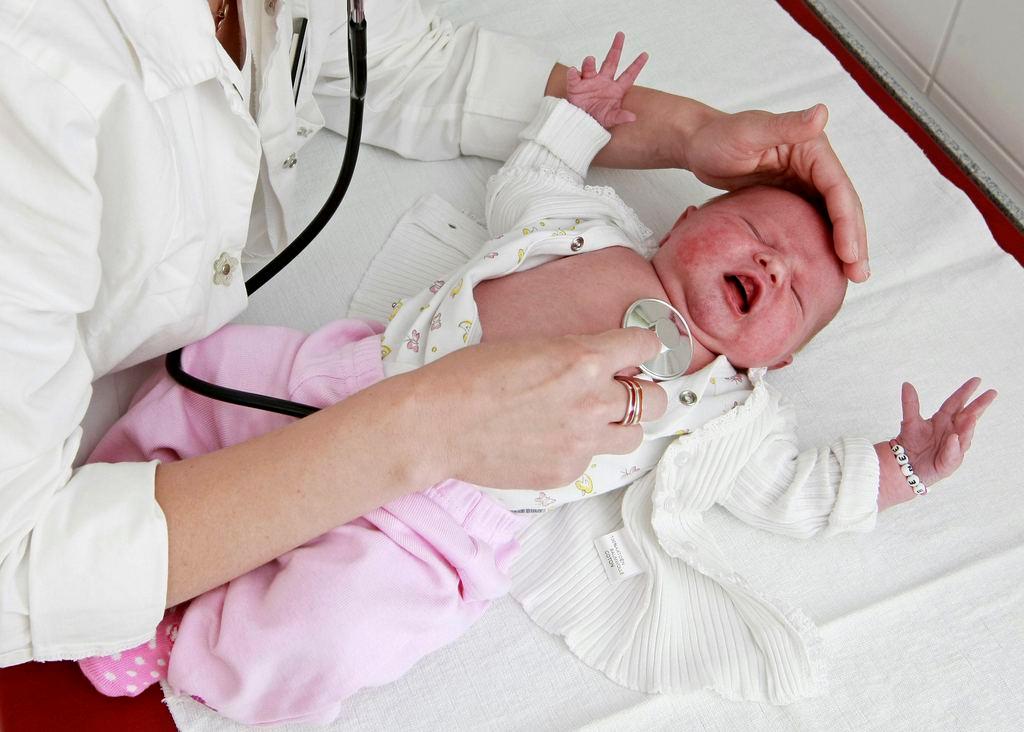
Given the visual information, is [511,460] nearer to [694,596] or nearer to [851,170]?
[694,596]

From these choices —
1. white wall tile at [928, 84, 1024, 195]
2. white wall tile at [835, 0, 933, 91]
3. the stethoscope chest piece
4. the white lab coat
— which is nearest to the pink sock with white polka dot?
the white lab coat

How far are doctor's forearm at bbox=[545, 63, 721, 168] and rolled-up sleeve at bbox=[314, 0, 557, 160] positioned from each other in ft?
0.24

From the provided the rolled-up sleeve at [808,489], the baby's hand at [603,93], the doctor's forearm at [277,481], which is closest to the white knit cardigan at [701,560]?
the rolled-up sleeve at [808,489]

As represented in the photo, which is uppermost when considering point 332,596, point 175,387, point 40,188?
point 40,188

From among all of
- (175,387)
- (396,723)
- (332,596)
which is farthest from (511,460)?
(175,387)

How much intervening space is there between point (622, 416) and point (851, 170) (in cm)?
94

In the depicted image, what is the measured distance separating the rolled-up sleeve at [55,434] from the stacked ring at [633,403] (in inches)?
18.8

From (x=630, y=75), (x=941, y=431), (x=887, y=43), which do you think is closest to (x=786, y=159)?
(x=630, y=75)

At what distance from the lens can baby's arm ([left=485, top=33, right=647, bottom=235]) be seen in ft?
4.91

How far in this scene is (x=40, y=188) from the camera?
2.67 feet

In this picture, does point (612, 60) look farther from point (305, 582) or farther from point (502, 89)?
point (305, 582)

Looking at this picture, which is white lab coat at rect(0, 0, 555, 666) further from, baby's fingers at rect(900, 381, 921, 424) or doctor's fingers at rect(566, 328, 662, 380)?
baby's fingers at rect(900, 381, 921, 424)

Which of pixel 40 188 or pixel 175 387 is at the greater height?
pixel 40 188

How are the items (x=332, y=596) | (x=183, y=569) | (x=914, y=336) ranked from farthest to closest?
(x=914, y=336), (x=332, y=596), (x=183, y=569)
